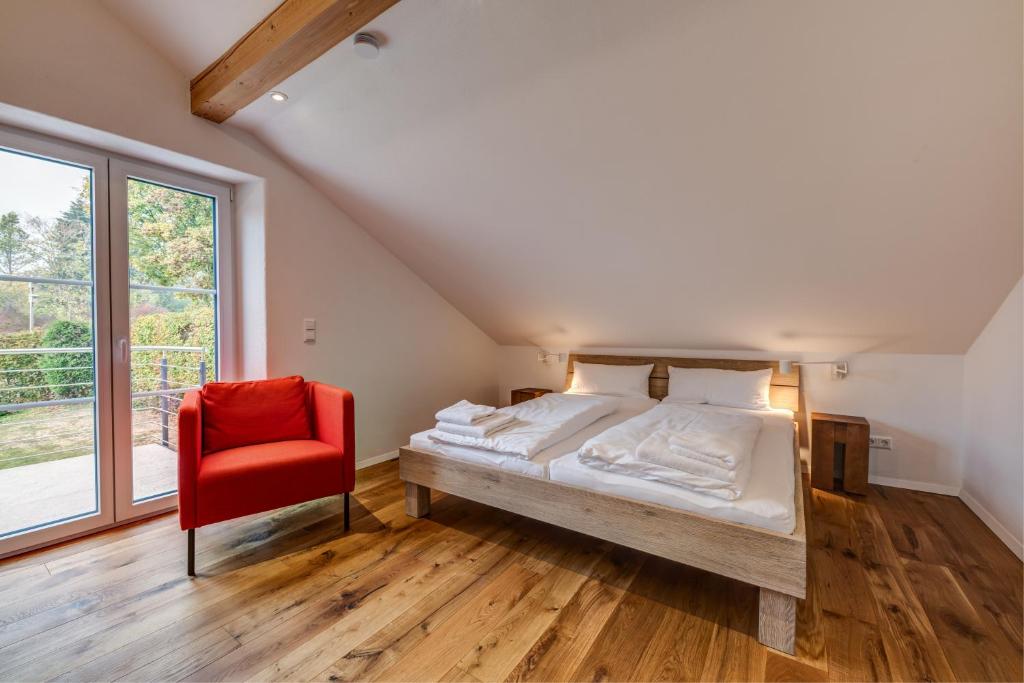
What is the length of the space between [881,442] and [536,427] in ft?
8.30

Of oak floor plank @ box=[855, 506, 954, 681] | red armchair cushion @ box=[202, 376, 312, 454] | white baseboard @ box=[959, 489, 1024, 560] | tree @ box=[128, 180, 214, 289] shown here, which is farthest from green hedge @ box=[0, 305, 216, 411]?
white baseboard @ box=[959, 489, 1024, 560]

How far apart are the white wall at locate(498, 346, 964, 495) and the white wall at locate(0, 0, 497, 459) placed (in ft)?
10.1

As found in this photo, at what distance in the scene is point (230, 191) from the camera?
9.38 ft

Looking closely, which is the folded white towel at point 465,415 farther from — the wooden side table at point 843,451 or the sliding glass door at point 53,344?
the wooden side table at point 843,451

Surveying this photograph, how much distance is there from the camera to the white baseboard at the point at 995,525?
209 cm

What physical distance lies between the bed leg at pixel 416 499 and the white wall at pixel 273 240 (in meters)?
1.05

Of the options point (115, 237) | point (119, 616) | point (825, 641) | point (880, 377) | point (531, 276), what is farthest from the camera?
point (531, 276)

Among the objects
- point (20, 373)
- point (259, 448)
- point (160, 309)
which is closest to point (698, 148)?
point (259, 448)

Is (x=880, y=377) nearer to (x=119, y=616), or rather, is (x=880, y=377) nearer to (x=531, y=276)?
(x=531, y=276)

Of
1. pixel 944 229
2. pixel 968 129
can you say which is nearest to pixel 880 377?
pixel 944 229

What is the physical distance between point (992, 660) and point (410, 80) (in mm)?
3100

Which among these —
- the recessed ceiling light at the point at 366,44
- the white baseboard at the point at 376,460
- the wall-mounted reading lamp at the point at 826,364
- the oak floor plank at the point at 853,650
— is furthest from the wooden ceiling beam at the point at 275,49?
the wall-mounted reading lamp at the point at 826,364

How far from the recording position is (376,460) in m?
3.50

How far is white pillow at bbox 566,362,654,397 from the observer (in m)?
3.68
